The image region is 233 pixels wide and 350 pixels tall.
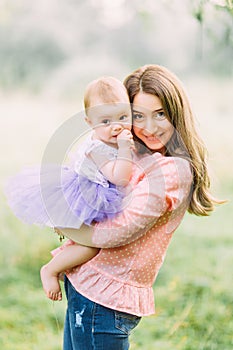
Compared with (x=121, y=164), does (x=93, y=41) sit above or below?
below

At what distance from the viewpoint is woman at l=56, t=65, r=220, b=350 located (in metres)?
1.53

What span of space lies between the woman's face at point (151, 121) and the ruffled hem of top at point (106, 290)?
333 millimetres

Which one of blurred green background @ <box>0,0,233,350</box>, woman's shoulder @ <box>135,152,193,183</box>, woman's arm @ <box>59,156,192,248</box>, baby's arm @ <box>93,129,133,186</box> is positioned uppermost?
baby's arm @ <box>93,129,133,186</box>

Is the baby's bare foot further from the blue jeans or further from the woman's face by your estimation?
the woman's face

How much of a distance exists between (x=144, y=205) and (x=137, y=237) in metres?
0.09

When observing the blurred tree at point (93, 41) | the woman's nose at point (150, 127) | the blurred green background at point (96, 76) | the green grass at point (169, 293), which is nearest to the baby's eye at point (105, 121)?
the woman's nose at point (150, 127)

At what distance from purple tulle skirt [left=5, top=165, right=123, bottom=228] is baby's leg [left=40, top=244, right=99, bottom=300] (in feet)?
0.22

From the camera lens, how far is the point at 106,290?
5.14 feet

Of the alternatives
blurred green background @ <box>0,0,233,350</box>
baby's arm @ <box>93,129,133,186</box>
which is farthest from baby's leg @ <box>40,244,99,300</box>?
blurred green background @ <box>0,0,233,350</box>

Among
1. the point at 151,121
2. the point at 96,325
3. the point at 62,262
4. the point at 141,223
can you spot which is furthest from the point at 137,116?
the point at 96,325

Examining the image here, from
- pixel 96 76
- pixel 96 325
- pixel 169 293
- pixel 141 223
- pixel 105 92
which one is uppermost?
pixel 105 92

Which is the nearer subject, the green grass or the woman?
the woman

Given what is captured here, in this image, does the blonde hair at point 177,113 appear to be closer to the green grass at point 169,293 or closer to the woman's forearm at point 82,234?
the woman's forearm at point 82,234

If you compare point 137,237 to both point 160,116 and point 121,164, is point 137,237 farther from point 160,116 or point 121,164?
point 160,116
